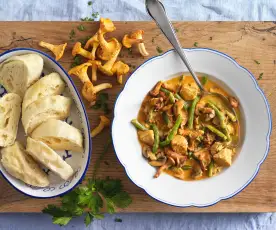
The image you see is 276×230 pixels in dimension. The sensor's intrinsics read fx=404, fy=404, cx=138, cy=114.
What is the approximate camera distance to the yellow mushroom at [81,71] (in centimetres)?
285

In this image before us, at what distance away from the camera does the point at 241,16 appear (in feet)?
11.3

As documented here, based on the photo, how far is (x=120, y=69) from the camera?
2.91 metres

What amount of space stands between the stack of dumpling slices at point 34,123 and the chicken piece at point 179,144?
656mm

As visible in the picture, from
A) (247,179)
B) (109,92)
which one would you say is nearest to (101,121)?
(109,92)

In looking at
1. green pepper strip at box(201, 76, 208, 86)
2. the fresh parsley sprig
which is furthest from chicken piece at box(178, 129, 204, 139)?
the fresh parsley sprig

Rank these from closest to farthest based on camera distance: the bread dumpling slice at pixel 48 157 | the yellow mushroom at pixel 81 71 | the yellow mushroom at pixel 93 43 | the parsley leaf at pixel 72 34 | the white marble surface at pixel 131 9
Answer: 1. the bread dumpling slice at pixel 48 157
2. the yellow mushroom at pixel 81 71
3. the yellow mushroom at pixel 93 43
4. the parsley leaf at pixel 72 34
5. the white marble surface at pixel 131 9

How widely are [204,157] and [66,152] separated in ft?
3.28

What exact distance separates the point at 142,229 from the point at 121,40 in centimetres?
147

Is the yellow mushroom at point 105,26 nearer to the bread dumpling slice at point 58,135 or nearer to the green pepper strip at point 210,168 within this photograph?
the bread dumpling slice at point 58,135

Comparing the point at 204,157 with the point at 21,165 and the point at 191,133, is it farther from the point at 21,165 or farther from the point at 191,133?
the point at 21,165

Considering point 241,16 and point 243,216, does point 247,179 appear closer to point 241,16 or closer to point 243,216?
point 243,216

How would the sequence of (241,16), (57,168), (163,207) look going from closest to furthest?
(57,168) → (163,207) → (241,16)

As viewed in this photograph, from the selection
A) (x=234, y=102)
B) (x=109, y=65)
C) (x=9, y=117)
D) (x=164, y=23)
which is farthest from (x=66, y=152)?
(x=234, y=102)

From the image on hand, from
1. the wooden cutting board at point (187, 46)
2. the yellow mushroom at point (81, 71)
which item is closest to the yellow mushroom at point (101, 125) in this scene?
the wooden cutting board at point (187, 46)
